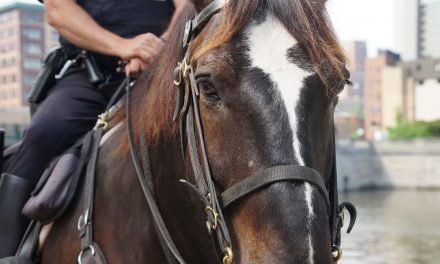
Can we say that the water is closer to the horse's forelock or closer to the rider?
the rider

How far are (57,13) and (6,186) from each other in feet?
3.22

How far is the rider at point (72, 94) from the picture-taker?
3508mm

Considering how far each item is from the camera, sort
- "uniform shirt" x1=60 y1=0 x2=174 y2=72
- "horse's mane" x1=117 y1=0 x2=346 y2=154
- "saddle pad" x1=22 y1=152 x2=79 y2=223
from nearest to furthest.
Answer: "horse's mane" x1=117 y1=0 x2=346 y2=154 → "saddle pad" x1=22 y1=152 x2=79 y2=223 → "uniform shirt" x1=60 y1=0 x2=174 y2=72

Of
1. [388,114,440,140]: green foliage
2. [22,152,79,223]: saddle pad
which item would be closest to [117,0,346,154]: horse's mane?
[22,152,79,223]: saddle pad

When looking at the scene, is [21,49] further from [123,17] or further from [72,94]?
[72,94]

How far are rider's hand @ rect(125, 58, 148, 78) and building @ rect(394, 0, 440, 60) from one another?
166295 mm

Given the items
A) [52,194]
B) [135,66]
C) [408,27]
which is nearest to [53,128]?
[52,194]

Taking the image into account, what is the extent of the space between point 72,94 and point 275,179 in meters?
1.94

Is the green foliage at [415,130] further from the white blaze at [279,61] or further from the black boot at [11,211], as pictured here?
the white blaze at [279,61]

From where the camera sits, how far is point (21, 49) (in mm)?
96125

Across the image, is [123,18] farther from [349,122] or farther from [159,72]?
[349,122]

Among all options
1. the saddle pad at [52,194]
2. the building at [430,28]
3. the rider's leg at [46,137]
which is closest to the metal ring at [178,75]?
the saddle pad at [52,194]

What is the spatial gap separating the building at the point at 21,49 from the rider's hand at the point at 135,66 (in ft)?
302

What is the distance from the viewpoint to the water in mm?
25578
